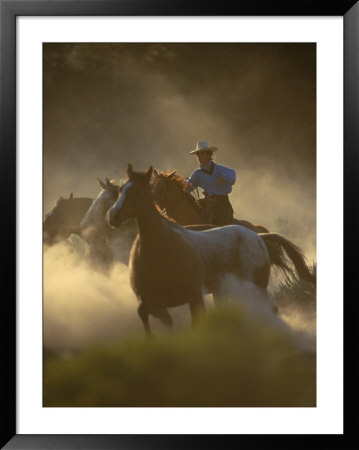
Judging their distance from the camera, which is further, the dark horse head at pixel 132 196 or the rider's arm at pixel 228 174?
the rider's arm at pixel 228 174

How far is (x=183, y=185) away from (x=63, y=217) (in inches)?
27.3

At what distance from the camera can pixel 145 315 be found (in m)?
2.67

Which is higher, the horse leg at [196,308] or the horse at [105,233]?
the horse at [105,233]

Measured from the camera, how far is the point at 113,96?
9.00 feet

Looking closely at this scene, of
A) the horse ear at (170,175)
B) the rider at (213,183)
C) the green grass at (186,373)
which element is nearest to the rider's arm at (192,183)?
the rider at (213,183)

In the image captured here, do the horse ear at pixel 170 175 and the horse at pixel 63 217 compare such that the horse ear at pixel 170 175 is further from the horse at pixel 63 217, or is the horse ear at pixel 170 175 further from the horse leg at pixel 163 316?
the horse leg at pixel 163 316

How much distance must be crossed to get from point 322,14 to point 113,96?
1.22 metres

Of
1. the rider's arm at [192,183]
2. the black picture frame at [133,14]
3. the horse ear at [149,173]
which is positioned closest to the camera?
the black picture frame at [133,14]

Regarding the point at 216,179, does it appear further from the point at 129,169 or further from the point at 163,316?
the point at 163,316

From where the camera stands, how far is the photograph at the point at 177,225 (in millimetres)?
2658

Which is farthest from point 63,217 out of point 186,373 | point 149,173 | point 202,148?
point 186,373

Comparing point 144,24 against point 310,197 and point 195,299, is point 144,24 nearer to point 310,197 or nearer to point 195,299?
point 310,197

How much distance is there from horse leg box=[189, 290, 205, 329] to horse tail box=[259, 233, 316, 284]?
472 millimetres

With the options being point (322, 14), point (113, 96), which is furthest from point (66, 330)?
point (322, 14)
